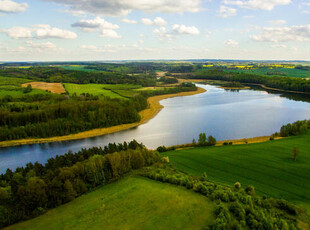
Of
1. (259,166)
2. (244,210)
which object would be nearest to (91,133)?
(259,166)

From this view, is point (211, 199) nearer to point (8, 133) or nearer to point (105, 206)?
point (105, 206)

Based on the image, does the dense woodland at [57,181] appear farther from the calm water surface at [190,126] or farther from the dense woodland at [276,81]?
the dense woodland at [276,81]

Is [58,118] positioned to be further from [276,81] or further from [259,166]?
[276,81]

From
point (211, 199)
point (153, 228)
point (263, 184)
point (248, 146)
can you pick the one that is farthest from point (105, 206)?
point (248, 146)

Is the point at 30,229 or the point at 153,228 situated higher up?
the point at 153,228

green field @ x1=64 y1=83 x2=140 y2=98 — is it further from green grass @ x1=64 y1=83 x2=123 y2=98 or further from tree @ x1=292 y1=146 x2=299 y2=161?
tree @ x1=292 y1=146 x2=299 y2=161

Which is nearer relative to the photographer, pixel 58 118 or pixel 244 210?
pixel 244 210
